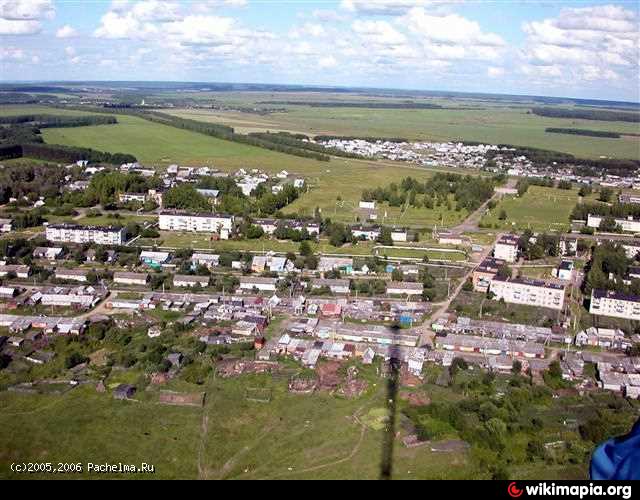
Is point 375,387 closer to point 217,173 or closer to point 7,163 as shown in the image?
point 217,173

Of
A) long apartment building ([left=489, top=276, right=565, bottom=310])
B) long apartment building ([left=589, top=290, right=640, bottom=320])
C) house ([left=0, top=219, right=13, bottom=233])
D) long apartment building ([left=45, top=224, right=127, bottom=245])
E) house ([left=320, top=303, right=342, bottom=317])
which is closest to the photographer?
house ([left=320, top=303, right=342, bottom=317])

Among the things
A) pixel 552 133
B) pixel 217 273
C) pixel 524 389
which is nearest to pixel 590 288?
pixel 524 389

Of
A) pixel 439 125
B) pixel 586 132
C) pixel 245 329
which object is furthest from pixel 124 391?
pixel 439 125

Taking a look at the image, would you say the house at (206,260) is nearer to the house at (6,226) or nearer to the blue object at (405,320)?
the blue object at (405,320)

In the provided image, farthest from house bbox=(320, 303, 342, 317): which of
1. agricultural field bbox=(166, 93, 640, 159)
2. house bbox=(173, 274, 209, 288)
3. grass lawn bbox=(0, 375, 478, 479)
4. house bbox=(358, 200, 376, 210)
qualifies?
agricultural field bbox=(166, 93, 640, 159)

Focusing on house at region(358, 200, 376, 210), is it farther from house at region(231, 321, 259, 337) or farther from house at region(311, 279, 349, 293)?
A: house at region(231, 321, 259, 337)

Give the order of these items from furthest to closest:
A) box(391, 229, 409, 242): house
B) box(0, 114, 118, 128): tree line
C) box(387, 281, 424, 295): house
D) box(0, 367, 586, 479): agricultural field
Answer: box(0, 114, 118, 128): tree line, box(391, 229, 409, 242): house, box(387, 281, 424, 295): house, box(0, 367, 586, 479): agricultural field
